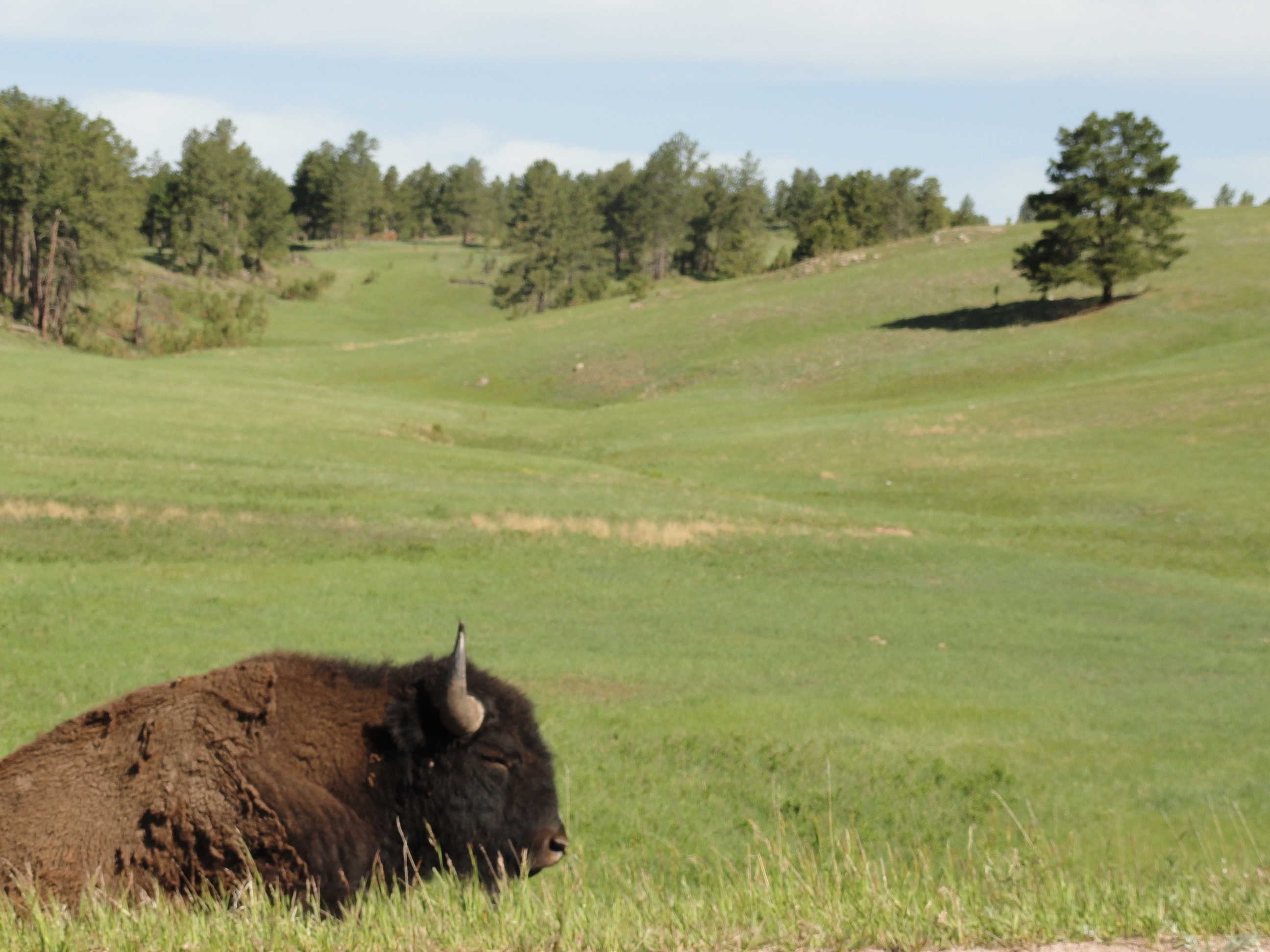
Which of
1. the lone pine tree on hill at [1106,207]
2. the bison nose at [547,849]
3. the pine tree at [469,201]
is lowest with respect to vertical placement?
the bison nose at [547,849]

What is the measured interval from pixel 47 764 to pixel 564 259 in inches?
4952

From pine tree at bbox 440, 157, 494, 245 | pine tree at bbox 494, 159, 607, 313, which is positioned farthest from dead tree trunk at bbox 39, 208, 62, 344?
pine tree at bbox 440, 157, 494, 245

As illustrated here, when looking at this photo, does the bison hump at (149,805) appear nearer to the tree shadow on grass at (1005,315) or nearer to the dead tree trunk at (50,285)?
the tree shadow on grass at (1005,315)

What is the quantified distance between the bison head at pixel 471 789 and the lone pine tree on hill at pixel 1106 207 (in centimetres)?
5951

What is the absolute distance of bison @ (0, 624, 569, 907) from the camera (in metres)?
4.37

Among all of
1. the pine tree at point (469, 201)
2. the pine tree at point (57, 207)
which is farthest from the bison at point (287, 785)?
the pine tree at point (469, 201)

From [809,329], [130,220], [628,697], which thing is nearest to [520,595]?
[628,697]

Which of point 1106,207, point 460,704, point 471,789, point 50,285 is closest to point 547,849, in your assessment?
point 471,789

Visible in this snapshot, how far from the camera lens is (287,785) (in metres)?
4.57

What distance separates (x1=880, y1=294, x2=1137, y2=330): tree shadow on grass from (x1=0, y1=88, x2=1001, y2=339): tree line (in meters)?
38.7

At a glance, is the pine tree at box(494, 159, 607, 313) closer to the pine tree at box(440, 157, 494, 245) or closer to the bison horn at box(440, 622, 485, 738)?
the pine tree at box(440, 157, 494, 245)

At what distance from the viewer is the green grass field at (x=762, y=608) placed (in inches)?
193

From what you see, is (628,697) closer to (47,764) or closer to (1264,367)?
(47,764)

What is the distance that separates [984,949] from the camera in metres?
3.96
